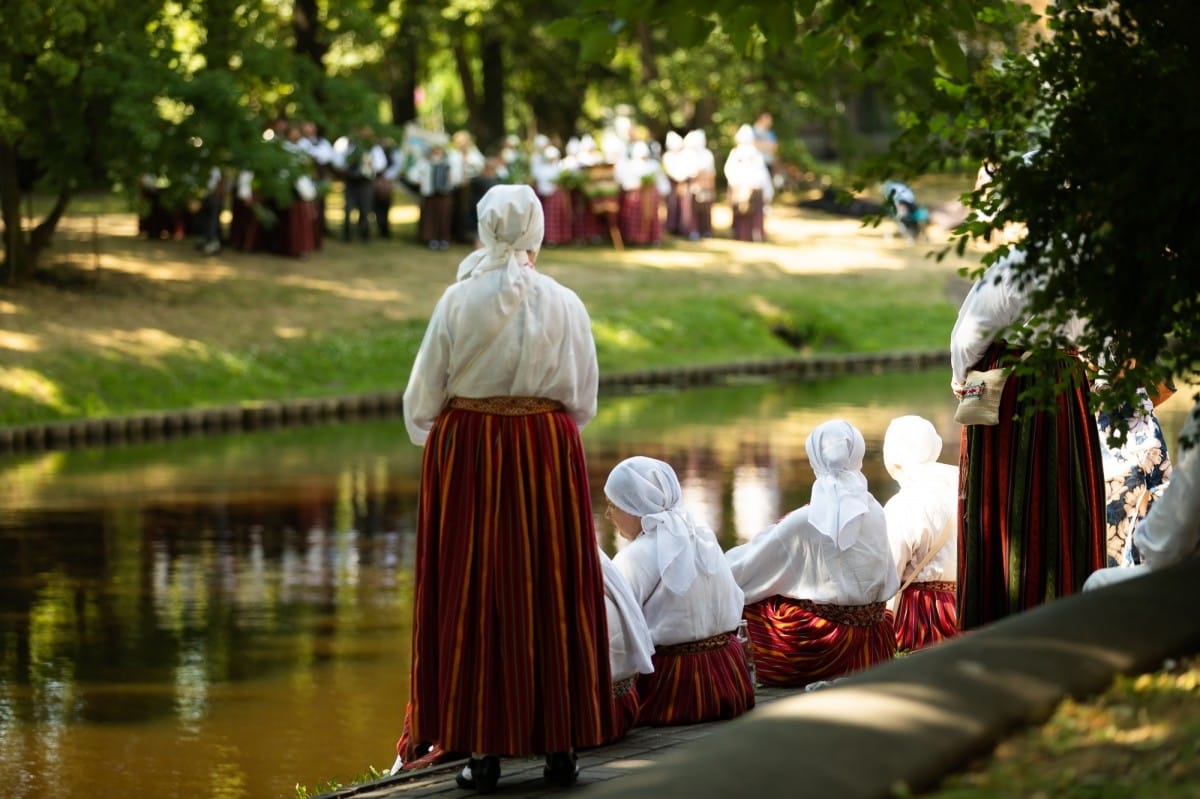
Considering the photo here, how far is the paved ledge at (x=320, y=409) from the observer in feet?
63.5

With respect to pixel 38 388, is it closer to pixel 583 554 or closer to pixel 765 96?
pixel 583 554

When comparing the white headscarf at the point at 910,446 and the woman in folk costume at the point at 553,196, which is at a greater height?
the woman in folk costume at the point at 553,196

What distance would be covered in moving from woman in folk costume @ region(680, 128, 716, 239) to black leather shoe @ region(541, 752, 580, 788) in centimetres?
2794

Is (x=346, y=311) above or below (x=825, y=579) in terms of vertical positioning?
above

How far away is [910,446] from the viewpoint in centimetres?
867

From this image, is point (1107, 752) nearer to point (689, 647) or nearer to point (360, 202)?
point (689, 647)

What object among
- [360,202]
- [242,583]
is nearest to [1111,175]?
[242,583]

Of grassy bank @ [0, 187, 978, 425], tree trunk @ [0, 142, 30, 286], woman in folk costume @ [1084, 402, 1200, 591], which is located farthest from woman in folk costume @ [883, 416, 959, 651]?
tree trunk @ [0, 142, 30, 286]

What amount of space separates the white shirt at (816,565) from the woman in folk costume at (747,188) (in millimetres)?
26092

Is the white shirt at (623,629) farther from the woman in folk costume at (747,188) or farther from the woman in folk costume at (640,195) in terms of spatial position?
the woman in folk costume at (747,188)

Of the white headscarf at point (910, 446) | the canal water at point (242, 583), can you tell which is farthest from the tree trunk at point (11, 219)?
the white headscarf at point (910, 446)

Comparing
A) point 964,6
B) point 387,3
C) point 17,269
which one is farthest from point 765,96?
point 964,6

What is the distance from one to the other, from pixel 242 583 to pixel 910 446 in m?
5.34

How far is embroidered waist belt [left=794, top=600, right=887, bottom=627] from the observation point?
7895 mm
